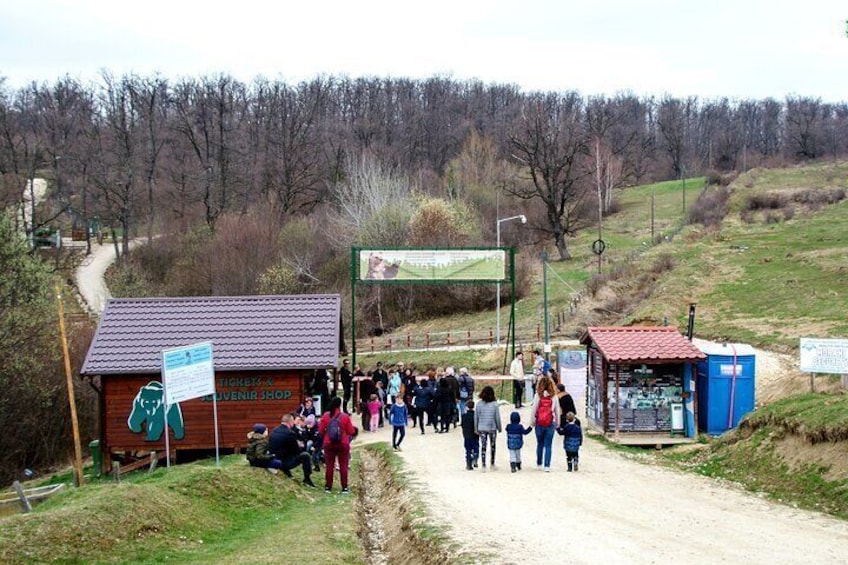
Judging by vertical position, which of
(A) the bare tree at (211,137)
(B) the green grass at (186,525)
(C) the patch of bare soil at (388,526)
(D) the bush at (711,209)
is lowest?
(C) the patch of bare soil at (388,526)

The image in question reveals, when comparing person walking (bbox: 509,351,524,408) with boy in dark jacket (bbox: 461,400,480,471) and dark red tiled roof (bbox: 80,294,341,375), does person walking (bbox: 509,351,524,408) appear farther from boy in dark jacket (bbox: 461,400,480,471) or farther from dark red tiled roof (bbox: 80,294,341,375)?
boy in dark jacket (bbox: 461,400,480,471)

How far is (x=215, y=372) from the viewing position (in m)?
25.5

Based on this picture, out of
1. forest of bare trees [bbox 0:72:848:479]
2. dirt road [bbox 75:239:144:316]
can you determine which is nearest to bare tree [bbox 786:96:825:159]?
forest of bare trees [bbox 0:72:848:479]

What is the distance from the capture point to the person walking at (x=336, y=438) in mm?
17047

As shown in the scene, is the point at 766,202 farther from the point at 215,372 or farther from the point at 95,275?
the point at 215,372

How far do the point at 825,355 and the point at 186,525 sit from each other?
13.6 metres

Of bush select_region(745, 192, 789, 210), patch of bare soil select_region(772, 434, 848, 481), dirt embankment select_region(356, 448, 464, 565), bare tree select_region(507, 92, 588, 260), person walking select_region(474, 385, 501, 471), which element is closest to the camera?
dirt embankment select_region(356, 448, 464, 565)

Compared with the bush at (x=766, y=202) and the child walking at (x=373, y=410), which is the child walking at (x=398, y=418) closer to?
the child walking at (x=373, y=410)

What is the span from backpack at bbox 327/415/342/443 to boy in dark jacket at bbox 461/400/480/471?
9.57 ft

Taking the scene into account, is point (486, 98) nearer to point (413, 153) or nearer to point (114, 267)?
point (413, 153)

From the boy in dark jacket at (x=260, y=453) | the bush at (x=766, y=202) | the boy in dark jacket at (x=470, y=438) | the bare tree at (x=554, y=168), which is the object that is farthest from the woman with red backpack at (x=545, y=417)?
the bush at (x=766, y=202)

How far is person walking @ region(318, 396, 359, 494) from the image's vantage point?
1705 cm

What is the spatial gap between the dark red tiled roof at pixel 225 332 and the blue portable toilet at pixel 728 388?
9323 mm

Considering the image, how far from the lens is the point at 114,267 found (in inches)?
2881
